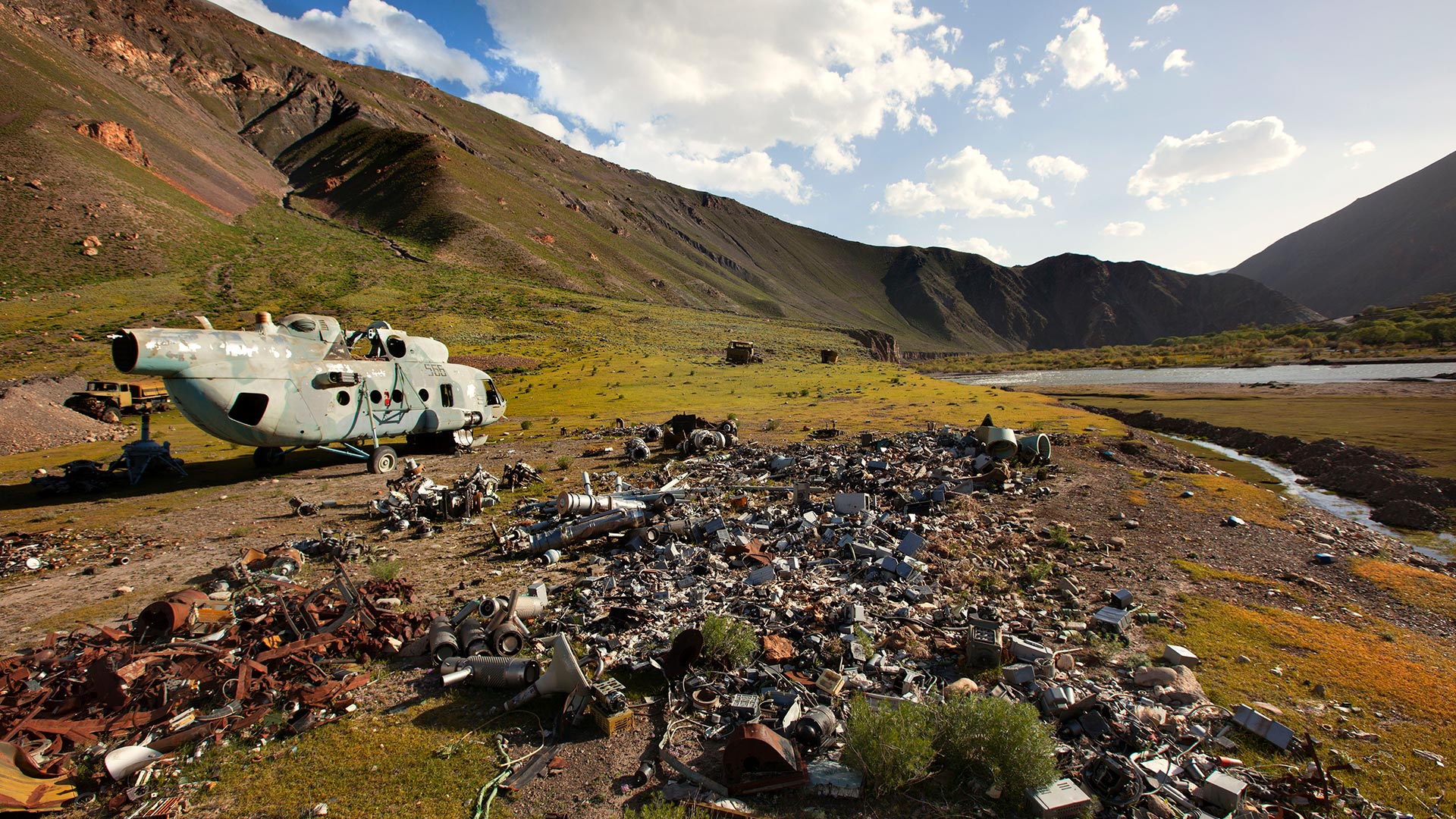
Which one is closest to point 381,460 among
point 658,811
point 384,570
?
point 384,570

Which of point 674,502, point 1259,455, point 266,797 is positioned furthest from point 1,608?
point 1259,455

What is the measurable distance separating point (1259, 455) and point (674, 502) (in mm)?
25344

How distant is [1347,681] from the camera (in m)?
6.11

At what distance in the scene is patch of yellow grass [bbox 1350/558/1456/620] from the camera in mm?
8516

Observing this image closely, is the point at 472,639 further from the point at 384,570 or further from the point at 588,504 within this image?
the point at 588,504

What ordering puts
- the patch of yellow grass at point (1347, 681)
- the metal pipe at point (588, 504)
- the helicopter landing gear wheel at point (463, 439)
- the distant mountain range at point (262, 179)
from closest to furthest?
the patch of yellow grass at point (1347, 681) < the metal pipe at point (588, 504) < the helicopter landing gear wheel at point (463, 439) < the distant mountain range at point (262, 179)

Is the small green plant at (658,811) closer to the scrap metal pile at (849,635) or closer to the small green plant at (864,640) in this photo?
the scrap metal pile at (849,635)

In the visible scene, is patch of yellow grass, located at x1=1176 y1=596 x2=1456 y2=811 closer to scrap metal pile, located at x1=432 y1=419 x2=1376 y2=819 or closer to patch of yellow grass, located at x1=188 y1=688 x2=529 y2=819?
scrap metal pile, located at x1=432 y1=419 x2=1376 y2=819

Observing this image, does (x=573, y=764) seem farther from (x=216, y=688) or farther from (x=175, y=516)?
(x=175, y=516)

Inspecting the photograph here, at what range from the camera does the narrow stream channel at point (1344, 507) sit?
12219 mm

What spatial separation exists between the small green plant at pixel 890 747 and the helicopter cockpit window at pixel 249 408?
15.0 m

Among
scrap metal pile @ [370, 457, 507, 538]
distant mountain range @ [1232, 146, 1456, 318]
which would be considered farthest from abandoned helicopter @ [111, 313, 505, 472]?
distant mountain range @ [1232, 146, 1456, 318]

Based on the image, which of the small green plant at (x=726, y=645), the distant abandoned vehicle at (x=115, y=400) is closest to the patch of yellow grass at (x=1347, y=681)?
the small green plant at (x=726, y=645)

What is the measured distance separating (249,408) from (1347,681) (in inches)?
774
